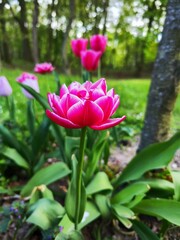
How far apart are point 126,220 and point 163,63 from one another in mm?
1134

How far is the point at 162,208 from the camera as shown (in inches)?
56.4

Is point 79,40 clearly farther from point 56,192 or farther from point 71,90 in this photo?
point 71,90

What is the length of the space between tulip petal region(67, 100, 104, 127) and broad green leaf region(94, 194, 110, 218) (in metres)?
0.90

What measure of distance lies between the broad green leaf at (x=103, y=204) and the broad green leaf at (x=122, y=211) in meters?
0.06

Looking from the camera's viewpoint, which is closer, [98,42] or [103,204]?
[103,204]

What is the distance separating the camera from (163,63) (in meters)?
2.03

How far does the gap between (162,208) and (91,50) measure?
139cm

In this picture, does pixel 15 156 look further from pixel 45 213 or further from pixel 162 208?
pixel 162 208

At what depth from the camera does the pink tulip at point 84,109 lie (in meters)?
0.87

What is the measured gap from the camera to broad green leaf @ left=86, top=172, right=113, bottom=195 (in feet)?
5.55

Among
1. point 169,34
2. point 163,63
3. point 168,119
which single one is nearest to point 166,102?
point 168,119

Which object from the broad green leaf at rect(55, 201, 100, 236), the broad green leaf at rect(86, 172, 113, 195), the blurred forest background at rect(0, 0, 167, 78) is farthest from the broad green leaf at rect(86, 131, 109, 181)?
the blurred forest background at rect(0, 0, 167, 78)

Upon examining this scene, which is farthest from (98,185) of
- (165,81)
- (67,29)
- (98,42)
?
(67,29)

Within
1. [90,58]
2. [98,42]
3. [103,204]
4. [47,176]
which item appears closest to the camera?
[103,204]
